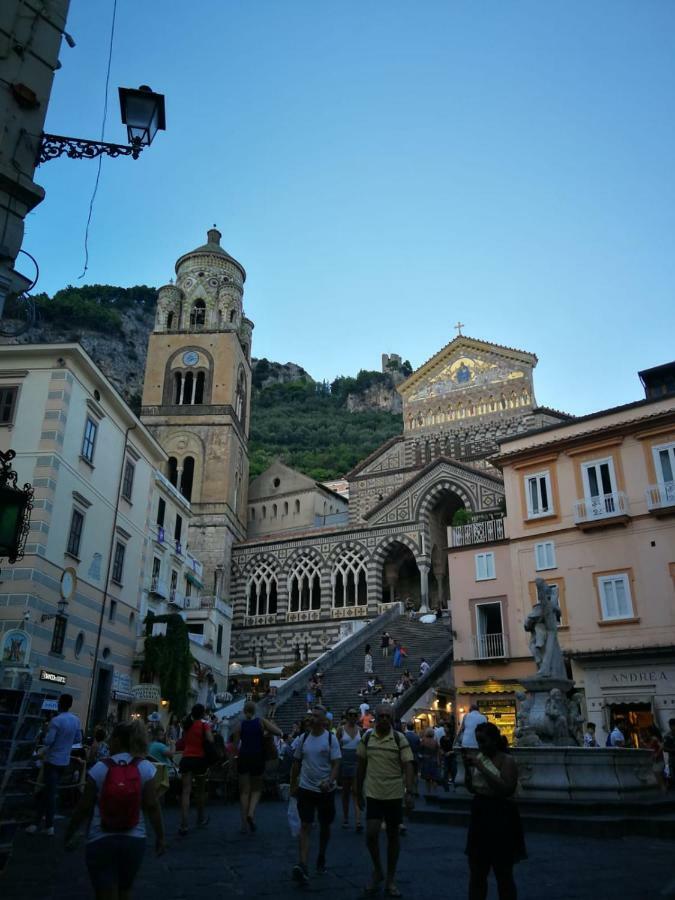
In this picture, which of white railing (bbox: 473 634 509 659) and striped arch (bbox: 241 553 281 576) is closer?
white railing (bbox: 473 634 509 659)

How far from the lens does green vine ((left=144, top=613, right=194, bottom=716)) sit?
2370 centimetres

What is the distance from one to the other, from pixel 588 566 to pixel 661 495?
281 centimetres

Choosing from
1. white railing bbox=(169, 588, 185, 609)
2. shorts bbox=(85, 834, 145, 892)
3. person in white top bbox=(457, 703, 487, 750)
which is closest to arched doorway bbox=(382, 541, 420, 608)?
white railing bbox=(169, 588, 185, 609)

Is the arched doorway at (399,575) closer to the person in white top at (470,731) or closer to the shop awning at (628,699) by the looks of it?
the shop awning at (628,699)

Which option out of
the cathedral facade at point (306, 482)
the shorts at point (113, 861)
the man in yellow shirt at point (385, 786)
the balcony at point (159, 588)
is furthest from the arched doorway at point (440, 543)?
the shorts at point (113, 861)

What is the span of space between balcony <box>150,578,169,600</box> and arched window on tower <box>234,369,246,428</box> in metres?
20.2

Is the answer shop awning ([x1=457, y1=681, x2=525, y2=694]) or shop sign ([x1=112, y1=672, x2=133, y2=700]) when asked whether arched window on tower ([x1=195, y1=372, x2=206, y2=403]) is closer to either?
shop sign ([x1=112, y1=672, x2=133, y2=700])

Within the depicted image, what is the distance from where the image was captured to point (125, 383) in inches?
3356

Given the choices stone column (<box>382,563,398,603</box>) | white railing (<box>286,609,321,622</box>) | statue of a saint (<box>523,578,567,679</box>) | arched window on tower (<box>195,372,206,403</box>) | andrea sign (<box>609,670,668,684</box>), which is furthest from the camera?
arched window on tower (<box>195,372,206,403</box>)

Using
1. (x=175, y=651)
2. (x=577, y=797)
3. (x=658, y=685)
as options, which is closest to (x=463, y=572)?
(x=658, y=685)

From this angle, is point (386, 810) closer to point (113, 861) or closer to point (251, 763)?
point (113, 861)

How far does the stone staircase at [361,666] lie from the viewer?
74.4ft

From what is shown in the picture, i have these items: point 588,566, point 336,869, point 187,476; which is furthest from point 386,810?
point 187,476

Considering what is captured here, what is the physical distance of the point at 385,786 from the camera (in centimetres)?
603
